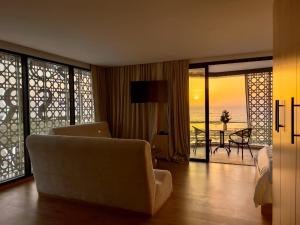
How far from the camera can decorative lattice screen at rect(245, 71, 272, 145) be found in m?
6.85

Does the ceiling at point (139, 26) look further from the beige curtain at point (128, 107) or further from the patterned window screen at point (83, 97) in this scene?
the beige curtain at point (128, 107)

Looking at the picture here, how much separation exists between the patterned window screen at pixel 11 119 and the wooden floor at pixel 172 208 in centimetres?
39

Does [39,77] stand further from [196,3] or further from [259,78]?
[259,78]

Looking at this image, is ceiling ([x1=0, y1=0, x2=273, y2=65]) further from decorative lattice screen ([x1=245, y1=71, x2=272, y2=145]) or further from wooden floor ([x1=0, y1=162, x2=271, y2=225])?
decorative lattice screen ([x1=245, y1=71, x2=272, y2=145])

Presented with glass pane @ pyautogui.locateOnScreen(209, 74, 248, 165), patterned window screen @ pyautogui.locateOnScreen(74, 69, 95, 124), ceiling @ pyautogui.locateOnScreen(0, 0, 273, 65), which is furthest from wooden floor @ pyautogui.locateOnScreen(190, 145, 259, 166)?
patterned window screen @ pyautogui.locateOnScreen(74, 69, 95, 124)

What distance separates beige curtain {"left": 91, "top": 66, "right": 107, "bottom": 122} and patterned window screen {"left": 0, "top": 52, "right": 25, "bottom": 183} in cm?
194

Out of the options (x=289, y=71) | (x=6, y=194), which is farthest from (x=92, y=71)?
(x=289, y=71)

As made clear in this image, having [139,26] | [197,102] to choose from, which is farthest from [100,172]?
[197,102]

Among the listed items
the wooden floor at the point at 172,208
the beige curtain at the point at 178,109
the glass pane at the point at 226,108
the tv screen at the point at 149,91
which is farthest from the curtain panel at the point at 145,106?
the glass pane at the point at 226,108

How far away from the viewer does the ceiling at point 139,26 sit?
2518 mm

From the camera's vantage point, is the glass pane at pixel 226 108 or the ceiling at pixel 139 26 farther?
the glass pane at pixel 226 108

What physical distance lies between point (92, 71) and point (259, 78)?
5.05m

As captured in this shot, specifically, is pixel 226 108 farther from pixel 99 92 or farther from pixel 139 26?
pixel 139 26

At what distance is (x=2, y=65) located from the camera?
153 inches
